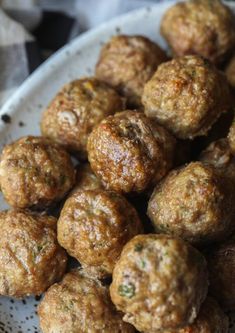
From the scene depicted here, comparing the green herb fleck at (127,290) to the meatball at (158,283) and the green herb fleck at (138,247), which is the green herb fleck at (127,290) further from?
the green herb fleck at (138,247)

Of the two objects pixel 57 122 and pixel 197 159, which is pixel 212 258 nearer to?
pixel 197 159

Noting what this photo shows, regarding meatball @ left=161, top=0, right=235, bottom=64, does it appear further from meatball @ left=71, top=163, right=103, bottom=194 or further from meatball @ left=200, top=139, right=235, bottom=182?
meatball @ left=71, top=163, right=103, bottom=194

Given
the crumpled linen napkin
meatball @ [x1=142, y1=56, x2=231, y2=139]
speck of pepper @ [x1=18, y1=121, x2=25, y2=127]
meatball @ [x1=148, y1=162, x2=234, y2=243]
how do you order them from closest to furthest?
meatball @ [x1=148, y1=162, x2=234, y2=243], meatball @ [x1=142, y1=56, x2=231, y2=139], speck of pepper @ [x1=18, y1=121, x2=25, y2=127], the crumpled linen napkin

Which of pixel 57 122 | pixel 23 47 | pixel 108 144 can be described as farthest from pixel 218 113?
pixel 23 47

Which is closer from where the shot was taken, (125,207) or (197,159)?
(125,207)

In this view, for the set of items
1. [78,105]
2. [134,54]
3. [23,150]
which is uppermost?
[134,54]

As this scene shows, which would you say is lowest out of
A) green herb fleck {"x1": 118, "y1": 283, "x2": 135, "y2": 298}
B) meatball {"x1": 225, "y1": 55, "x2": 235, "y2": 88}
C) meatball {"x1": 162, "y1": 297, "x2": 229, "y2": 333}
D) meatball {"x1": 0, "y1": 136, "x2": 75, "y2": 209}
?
meatball {"x1": 0, "y1": 136, "x2": 75, "y2": 209}

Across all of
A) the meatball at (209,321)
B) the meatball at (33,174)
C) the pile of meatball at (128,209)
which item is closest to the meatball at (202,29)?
the pile of meatball at (128,209)

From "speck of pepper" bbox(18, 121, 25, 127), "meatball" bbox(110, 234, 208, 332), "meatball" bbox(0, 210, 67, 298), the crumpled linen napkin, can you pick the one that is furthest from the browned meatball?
the crumpled linen napkin
